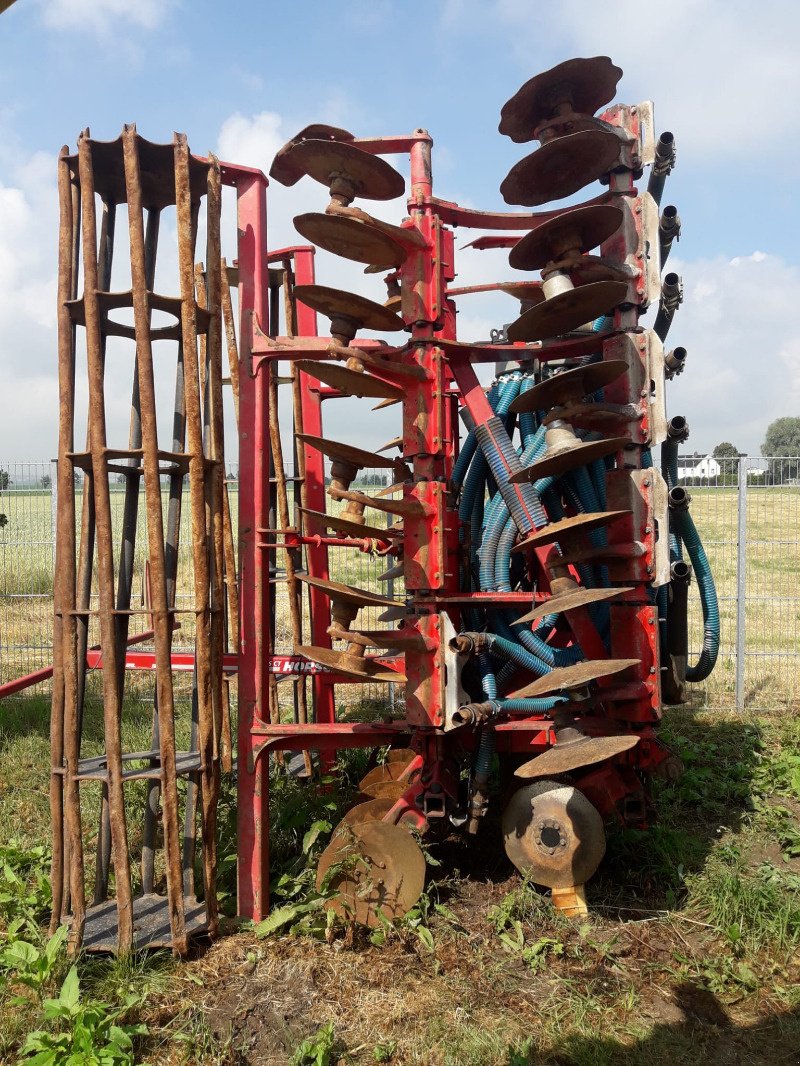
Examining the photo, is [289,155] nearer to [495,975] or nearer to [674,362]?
[674,362]

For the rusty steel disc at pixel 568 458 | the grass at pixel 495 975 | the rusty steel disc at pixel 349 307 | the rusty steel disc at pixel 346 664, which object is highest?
the rusty steel disc at pixel 349 307

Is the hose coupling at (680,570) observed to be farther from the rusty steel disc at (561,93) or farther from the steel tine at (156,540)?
the steel tine at (156,540)

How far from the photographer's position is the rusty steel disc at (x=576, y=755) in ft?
10.7

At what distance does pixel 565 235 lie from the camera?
13.0 feet

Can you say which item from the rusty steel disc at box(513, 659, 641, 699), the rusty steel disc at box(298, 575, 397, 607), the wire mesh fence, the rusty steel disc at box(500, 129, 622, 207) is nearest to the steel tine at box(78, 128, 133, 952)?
the rusty steel disc at box(298, 575, 397, 607)

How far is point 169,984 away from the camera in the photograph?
11.1 feet

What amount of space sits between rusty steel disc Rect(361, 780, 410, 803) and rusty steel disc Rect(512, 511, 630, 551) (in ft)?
5.45

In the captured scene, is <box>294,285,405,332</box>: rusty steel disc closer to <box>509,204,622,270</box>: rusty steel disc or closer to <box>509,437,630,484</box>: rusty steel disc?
<box>509,204,622,270</box>: rusty steel disc

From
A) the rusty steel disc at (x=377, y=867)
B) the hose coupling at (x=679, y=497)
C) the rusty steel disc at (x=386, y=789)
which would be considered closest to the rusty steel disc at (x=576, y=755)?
the rusty steel disc at (x=377, y=867)

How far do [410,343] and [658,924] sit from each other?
312 centimetres

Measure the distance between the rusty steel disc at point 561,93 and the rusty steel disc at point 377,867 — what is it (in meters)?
3.66

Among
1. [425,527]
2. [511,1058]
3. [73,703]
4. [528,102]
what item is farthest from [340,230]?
[511,1058]

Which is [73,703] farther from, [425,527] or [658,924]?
[658,924]

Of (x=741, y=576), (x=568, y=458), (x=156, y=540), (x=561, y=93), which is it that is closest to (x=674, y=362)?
(x=568, y=458)
